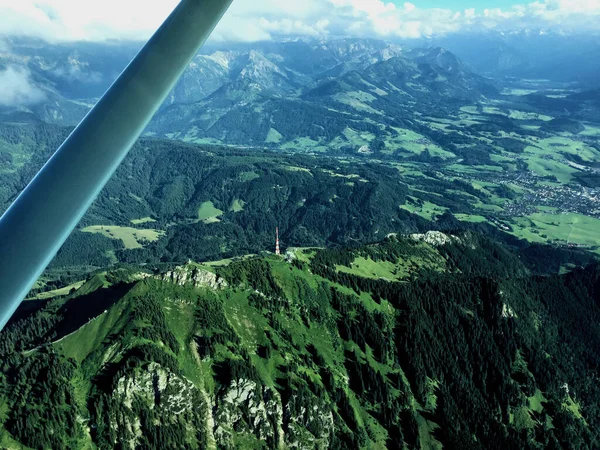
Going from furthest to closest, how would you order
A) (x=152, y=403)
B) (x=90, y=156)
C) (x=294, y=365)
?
(x=294, y=365), (x=152, y=403), (x=90, y=156)

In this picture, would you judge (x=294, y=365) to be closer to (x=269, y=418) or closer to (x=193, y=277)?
(x=269, y=418)

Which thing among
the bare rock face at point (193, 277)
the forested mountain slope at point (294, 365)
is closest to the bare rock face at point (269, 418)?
the forested mountain slope at point (294, 365)

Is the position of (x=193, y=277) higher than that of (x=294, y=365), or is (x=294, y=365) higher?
→ (x=193, y=277)

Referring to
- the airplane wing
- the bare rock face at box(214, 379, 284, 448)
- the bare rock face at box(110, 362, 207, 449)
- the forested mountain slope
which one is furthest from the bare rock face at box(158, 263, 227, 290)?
the airplane wing

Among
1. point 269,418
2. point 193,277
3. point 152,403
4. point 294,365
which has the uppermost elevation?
point 193,277

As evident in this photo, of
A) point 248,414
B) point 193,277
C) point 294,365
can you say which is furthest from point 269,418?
point 193,277

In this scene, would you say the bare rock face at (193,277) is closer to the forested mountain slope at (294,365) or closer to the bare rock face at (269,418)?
the forested mountain slope at (294,365)

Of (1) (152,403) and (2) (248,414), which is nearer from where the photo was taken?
(1) (152,403)
